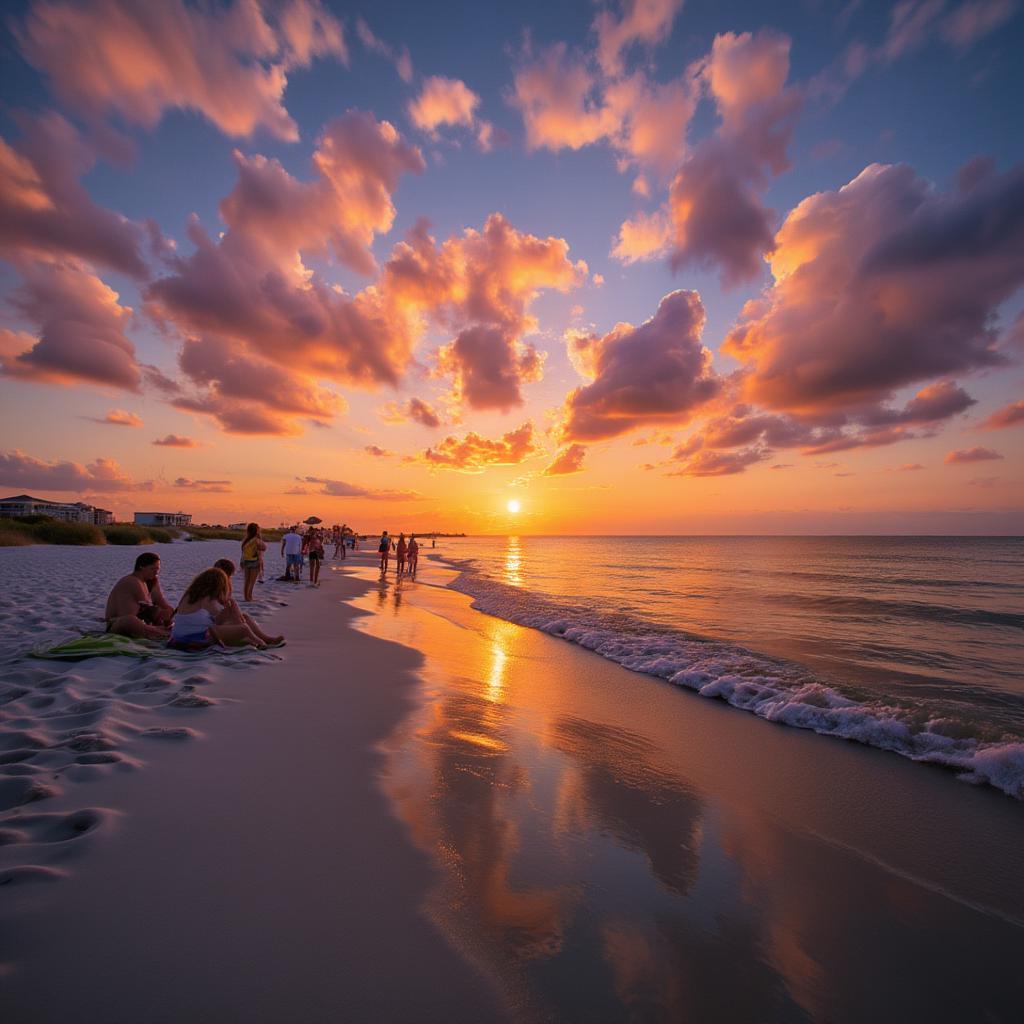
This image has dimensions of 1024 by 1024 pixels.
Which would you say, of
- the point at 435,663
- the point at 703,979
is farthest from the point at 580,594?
the point at 703,979

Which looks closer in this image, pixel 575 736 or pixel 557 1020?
pixel 557 1020

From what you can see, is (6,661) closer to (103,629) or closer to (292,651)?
(103,629)

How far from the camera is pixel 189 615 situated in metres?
7.68

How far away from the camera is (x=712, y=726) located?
6312 mm

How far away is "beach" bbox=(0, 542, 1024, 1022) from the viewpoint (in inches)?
82.7

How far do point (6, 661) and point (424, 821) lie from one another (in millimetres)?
6441

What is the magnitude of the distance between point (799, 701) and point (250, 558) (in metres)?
14.0

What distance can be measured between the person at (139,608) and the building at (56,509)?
313 ft

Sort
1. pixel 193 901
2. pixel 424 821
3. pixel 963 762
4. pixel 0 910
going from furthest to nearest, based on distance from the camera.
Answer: pixel 963 762 → pixel 424 821 → pixel 193 901 → pixel 0 910

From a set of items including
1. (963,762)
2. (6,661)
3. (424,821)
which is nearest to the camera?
(424,821)

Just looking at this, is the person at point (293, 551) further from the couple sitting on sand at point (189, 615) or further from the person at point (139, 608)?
the couple sitting on sand at point (189, 615)

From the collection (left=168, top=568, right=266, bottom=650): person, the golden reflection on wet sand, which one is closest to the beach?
the golden reflection on wet sand

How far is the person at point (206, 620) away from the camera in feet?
25.1

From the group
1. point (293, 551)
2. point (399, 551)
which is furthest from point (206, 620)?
point (399, 551)
